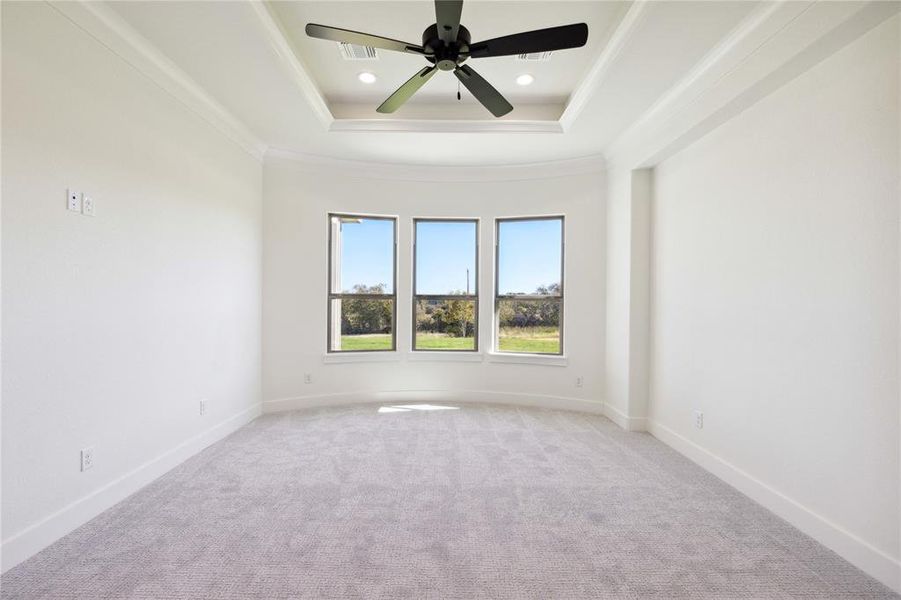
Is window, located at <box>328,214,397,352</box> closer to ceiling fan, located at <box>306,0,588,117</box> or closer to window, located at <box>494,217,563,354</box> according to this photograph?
window, located at <box>494,217,563,354</box>

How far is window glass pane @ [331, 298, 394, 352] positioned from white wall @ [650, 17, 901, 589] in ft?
10.5

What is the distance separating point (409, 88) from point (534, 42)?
0.82m

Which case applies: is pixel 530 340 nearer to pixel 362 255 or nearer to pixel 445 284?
pixel 445 284

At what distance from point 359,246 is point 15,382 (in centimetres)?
334

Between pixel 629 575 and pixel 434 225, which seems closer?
pixel 629 575

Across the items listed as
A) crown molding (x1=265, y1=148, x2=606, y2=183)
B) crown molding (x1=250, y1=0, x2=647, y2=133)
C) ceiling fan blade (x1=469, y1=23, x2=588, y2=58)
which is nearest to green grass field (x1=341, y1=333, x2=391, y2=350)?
crown molding (x1=265, y1=148, x2=606, y2=183)

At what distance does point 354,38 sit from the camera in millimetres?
2121

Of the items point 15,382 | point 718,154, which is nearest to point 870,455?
point 718,154

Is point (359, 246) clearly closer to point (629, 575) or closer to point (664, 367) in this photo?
point (664, 367)

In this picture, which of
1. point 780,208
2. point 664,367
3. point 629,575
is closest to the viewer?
point 629,575

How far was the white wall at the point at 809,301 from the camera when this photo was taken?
1.89 meters

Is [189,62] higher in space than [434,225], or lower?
higher

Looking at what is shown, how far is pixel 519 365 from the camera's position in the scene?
4.82m

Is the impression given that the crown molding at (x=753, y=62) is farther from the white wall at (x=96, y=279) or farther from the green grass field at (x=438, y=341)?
the white wall at (x=96, y=279)
